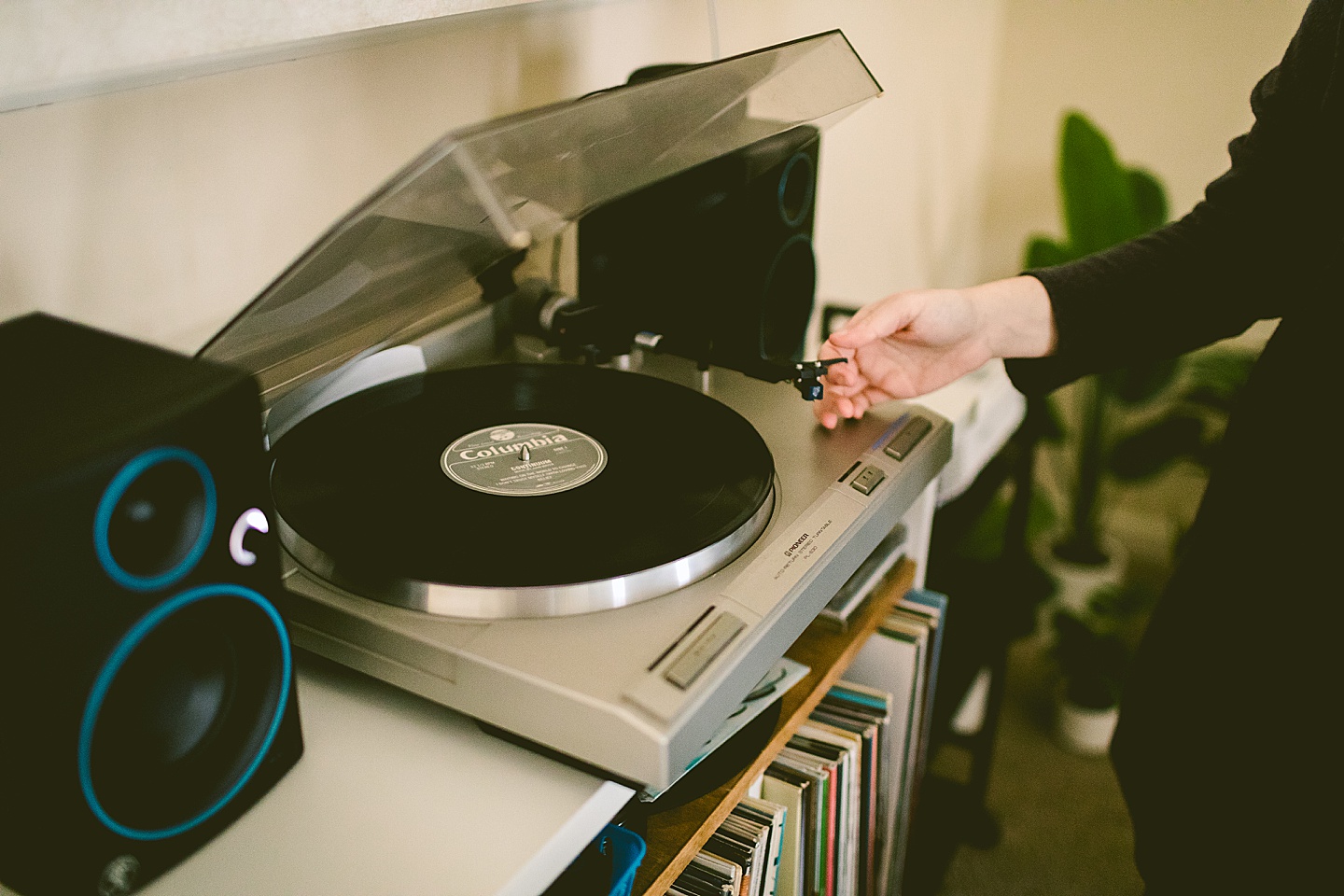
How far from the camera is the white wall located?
0.85 m

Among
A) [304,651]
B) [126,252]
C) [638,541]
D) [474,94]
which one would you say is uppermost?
[474,94]

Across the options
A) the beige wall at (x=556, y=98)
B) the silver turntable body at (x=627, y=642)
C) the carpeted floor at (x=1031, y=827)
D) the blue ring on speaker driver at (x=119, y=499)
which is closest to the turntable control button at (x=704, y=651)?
the silver turntable body at (x=627, y=642)

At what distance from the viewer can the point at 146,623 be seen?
1.75ft

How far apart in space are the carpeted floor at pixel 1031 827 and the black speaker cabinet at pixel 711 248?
110 cm

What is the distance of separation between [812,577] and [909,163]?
1.74 m

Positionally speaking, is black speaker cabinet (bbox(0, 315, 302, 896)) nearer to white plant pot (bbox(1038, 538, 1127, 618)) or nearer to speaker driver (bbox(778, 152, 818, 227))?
speaker driver (bbox(778, 152, 818, 227))

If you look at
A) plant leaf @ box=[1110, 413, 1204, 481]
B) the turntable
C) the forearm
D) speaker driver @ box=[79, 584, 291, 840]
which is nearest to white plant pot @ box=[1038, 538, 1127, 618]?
plant leaf @ box=[1110, 413, 1204, 481]

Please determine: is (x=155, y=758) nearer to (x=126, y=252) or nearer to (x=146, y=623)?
(x=146, y=623)

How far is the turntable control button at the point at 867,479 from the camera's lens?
0.90 m

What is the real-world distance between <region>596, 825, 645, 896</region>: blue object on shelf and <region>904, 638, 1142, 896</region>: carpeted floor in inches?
45.0

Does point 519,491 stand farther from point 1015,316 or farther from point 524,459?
point 1015,316

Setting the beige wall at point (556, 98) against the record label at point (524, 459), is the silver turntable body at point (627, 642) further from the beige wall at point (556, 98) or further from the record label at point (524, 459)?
the beige wall at point (556, 98)

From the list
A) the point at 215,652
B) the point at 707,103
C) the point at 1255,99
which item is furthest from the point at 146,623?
the point at 1255,99

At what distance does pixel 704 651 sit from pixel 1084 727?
180 centimetres
